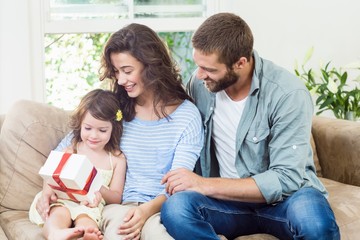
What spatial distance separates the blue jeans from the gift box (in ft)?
0.84

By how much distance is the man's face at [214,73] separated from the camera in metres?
2.33

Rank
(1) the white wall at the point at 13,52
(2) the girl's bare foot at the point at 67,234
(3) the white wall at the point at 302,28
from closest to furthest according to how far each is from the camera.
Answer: (2) the girl's bare foot at the point at 67,234
(1) the white wall at the point at 13,52
(3) the white wall at the point at 302,28

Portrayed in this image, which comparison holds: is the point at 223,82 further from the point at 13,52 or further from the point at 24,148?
the point at 13,52

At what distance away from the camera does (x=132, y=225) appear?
2.16m

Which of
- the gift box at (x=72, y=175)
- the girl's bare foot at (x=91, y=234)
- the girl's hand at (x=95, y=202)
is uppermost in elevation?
the gift box at (x=72, y=175)

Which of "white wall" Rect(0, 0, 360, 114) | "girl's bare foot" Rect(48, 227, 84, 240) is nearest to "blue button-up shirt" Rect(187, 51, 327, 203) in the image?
"girl's bare foot" Rect(48, 227, 84, 240)

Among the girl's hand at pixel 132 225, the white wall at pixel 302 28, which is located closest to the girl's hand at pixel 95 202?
the girl's hand at pixel 132 225

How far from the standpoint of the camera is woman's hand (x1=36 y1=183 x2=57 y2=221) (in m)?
2.24

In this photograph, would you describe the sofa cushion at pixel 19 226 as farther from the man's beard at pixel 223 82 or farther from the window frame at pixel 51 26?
the window frame at pixel 51 26

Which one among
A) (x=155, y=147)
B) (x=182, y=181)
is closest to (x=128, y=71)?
(x=155, y=147)

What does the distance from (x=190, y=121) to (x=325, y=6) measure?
170 centimetres

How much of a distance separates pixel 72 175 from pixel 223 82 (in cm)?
65

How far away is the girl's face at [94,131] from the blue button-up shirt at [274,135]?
0.38 meters

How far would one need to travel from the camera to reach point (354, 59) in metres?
3.84
